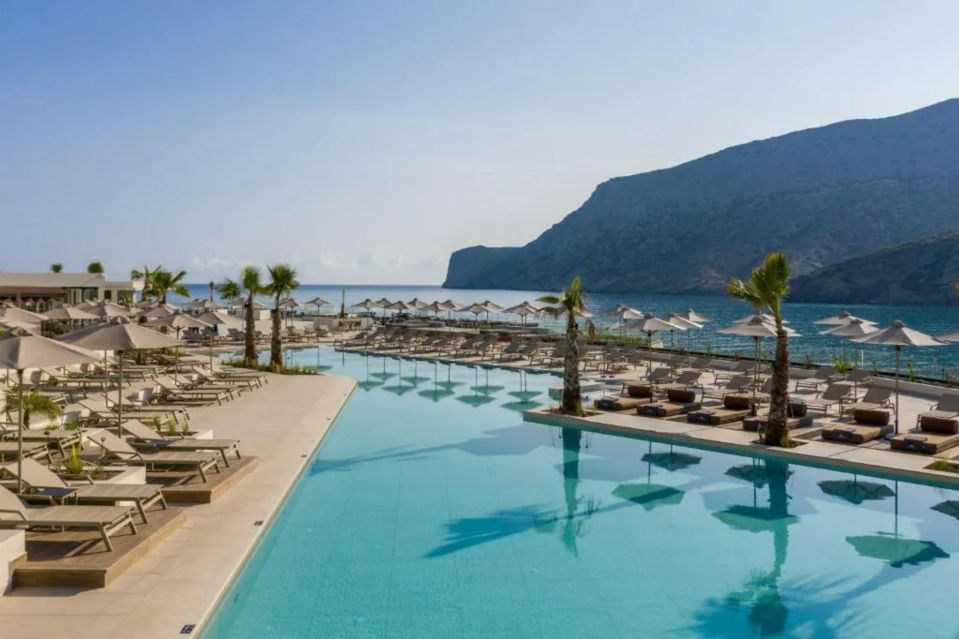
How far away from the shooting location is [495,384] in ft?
66.8

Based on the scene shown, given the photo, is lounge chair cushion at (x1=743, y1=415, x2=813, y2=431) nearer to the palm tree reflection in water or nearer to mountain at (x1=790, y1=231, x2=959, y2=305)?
the palm tree reflection in water

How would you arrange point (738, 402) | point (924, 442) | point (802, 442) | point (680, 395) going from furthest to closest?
point (680, 395) < point (738, 402) < point (802, 442) < point (924, 442)

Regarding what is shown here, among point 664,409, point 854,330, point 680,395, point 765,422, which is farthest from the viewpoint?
point 854,330

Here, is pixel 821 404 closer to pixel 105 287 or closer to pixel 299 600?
pixel 299 600

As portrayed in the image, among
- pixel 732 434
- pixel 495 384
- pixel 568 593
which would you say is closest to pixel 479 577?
pixel 568 593

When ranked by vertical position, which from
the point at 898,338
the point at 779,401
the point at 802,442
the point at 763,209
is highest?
the point at 763,209

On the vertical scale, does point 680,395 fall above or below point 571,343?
below

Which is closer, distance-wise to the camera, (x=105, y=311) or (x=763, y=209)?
(x=105, y=311)

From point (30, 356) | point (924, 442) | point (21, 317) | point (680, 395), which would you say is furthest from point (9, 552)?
point (21, 317)

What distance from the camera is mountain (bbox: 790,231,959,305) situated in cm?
8706

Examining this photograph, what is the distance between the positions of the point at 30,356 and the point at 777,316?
10.2 m

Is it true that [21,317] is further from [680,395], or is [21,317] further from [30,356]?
[680,395]

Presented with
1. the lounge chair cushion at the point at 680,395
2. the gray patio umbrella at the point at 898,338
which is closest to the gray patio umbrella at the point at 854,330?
the gray patio umbrella at the point at 898,338

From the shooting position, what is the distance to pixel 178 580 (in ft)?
19.7
